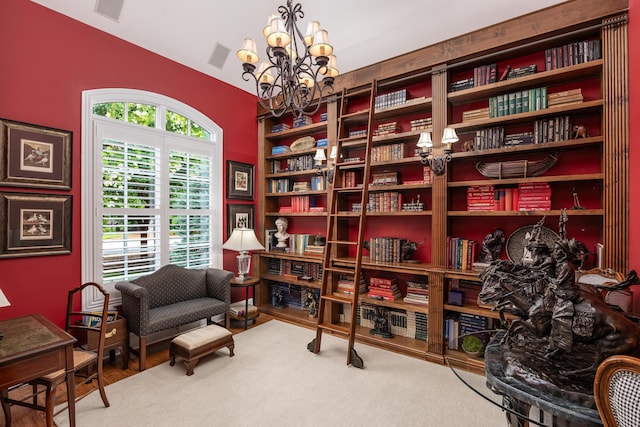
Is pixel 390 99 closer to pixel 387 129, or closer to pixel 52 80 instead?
pixel 387 129

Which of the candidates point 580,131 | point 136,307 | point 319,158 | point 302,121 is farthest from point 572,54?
point 136,307

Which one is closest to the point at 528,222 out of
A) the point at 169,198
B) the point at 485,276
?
the point at 485,276

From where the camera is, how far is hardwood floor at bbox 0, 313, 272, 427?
212cm

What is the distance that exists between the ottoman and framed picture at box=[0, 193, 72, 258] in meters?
1.41

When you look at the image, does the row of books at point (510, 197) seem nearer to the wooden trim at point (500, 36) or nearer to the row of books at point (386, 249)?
the row of books at point (386, 249)

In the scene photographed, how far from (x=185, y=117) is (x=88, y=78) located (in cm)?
107

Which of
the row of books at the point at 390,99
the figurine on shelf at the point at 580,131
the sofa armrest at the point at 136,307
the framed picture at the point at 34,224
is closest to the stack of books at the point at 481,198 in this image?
the figurine on shelf at the point at 580,131

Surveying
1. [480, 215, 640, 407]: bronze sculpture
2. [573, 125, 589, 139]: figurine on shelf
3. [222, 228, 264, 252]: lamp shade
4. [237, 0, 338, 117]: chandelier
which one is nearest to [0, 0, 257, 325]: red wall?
[222, 228, 264, 252]: lamp shade

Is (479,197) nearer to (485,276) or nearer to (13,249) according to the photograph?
(485,276)

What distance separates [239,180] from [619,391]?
435 cm

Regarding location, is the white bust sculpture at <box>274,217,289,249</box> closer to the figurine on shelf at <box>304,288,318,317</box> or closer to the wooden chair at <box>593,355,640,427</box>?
the figurine on shelf at <box>304,288,318,317</box>

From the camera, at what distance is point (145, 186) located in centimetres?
341

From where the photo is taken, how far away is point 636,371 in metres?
0.83

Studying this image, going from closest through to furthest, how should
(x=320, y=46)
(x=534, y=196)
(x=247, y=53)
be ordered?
(x=320, y=46)
(x=247, y=53)
(x=534, y=196)
